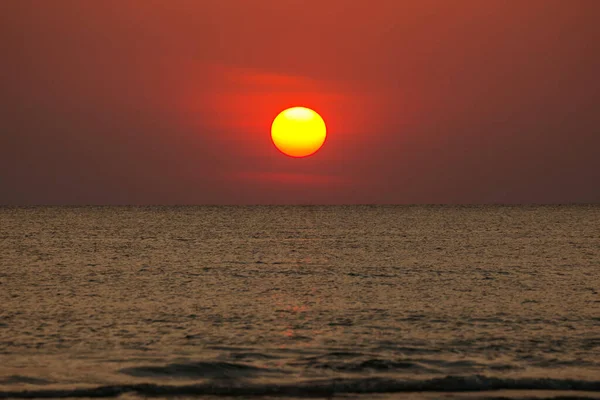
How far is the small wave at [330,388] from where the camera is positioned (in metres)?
14.6

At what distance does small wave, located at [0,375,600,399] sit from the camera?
1463 centimetres

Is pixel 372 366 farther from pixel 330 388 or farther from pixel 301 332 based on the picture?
pixel 301 332

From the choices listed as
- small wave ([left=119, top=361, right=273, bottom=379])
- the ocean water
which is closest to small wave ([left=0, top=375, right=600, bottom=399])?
the ocean water

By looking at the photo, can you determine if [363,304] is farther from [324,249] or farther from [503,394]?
[324,249]

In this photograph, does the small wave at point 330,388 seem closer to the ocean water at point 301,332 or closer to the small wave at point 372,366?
the ocean water at point 301,332

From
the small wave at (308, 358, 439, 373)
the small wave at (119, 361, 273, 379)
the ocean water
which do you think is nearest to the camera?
the ocean water

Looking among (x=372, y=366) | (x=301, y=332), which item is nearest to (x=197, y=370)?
(x=372, y=366)

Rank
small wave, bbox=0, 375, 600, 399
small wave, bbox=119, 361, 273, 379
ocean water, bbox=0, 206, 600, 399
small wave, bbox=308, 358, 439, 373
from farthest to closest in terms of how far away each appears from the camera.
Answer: small wave, bbox=308, 358, 439, 373 < small wave, bbox=119, 361, 273, 379 < ocean water, bbox=0, 206, 600, 399 < small wave, bbox=0, 375, 600, 399

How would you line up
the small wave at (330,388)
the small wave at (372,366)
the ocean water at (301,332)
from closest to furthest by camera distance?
the small wave at (330,388) → the ocean water at (301,332) → the small wave at (372,366)

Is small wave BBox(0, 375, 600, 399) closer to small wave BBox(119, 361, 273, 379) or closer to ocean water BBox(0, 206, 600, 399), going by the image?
ocean water BBox(0, 206, 600, 399)

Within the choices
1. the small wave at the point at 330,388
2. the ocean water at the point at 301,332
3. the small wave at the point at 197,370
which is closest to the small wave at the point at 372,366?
→ the ocean water at the point at 301,332

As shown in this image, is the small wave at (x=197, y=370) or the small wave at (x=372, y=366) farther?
the small wave at (x=372, y=366)

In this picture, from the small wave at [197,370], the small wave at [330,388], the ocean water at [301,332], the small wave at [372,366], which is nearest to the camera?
the small wave at [330,388]

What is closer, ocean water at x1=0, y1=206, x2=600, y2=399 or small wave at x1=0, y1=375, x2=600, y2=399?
small wave at x1=0, y1=375, x2=600, y2=399
